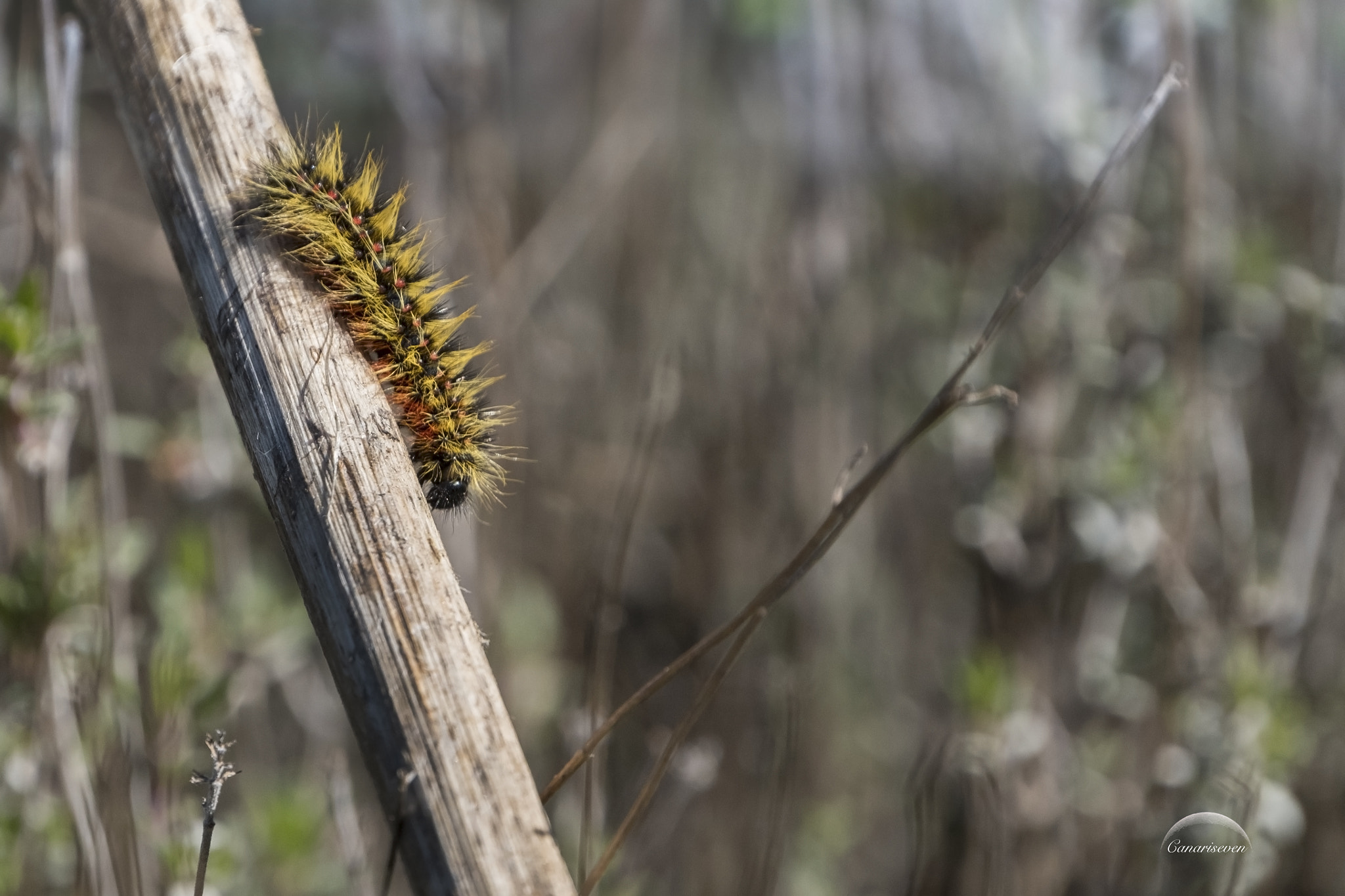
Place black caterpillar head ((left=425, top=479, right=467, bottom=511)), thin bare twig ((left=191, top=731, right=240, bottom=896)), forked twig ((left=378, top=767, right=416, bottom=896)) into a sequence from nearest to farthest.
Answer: forked twig ((left=378, top=767, right=416, bottom=896))
thin bare twig ((left=191, top=731, right=240, bottom=896))
black caterpillar head ((left=425, top=479, right=467, bottom=511))

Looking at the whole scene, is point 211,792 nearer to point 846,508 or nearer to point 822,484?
point 846,508

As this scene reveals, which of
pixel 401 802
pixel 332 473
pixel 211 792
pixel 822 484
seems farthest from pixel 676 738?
pixel 822 484

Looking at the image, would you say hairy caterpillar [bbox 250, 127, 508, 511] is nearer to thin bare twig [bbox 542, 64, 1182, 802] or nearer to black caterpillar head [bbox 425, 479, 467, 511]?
black caterpillar head [bbox 425, 479, 467, 511]

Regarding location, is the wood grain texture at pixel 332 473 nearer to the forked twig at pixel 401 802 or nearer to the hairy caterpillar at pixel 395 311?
the forked twig at pixel 401 802

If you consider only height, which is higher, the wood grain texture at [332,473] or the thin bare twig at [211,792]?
the wood grain texture at [332,473]

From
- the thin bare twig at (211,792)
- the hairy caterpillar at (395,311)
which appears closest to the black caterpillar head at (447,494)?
the hairy caterpillar at (395,311)

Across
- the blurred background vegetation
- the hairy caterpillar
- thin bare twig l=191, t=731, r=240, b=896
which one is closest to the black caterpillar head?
the hairy caterpillar

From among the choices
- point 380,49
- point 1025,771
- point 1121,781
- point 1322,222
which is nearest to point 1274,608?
point 1121,781
